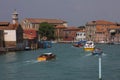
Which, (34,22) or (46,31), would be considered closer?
(46,31)

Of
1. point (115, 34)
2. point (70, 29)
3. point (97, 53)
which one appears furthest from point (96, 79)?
point (70, 29)

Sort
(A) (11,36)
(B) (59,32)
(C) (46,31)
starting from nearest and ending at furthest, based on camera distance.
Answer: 1. (A) (11,36)
2. (C) (46,31)
3. (B) (59,32)

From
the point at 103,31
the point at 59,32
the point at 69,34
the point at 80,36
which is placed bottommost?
the point at 80,36

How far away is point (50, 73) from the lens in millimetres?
26641

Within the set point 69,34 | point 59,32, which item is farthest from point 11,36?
point 69,34

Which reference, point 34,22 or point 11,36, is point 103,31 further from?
point 11,36

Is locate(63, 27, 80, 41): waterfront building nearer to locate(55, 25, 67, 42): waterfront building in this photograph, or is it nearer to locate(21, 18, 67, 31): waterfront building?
locate(55, 25, 67, 42): waterfront building

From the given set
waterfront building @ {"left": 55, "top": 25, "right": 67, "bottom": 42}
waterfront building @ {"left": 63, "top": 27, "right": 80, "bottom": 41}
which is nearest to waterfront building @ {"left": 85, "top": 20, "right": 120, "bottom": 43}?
waterfront building @ {"left": 63, "top": 27, "right": 80, "bottom": 41}

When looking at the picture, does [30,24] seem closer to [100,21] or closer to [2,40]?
[100,21]

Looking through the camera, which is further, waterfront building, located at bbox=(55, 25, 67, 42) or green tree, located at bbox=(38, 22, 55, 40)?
waterfront building, located at bbox=(55, 25, 67, 42)

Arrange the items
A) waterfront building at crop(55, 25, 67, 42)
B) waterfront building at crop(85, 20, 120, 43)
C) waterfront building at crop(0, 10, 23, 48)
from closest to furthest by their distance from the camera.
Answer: waterfront building at crop(0, 10, 23, 48) < waterfront building at crop(85, 20, 120, 43) < waterfront building at crop(55, 25, 67, 42)

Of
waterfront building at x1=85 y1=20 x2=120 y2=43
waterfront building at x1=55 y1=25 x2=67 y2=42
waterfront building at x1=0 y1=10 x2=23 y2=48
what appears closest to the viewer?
waterfront building at x1=0 y1=10 x2=23 y2=48

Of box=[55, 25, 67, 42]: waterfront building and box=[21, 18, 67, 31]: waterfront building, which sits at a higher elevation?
box=[21, 18, 67, 31]: waterfront building

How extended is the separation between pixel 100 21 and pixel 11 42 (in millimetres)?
52113
